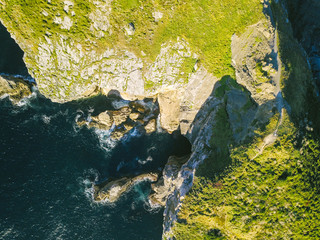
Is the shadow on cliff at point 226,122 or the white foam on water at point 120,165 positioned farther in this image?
the white foam on water at point 120,165

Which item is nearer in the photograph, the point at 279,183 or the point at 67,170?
the point at 279,183

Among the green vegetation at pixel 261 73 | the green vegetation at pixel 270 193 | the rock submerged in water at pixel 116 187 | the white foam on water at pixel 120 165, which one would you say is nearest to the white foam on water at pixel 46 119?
the rock submerged in water at pixel 116 187

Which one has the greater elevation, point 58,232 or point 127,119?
point 127,119

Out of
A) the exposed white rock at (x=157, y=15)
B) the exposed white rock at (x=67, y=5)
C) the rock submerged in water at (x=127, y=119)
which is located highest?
the exposed white rock at (x=157, y=15)

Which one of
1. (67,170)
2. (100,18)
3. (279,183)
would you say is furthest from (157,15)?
(67,170)

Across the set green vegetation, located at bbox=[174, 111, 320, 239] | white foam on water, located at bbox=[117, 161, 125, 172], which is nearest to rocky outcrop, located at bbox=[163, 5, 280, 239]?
green vegetation, located at bbox=[174, 111, 320, 239]

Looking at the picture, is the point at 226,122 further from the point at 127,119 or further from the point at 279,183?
the point at 127,119

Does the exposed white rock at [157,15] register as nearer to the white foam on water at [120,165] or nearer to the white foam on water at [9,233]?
the white foam on water at [120,165]

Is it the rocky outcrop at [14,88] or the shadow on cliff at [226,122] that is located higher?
the shadow on cliff at [226,122]
